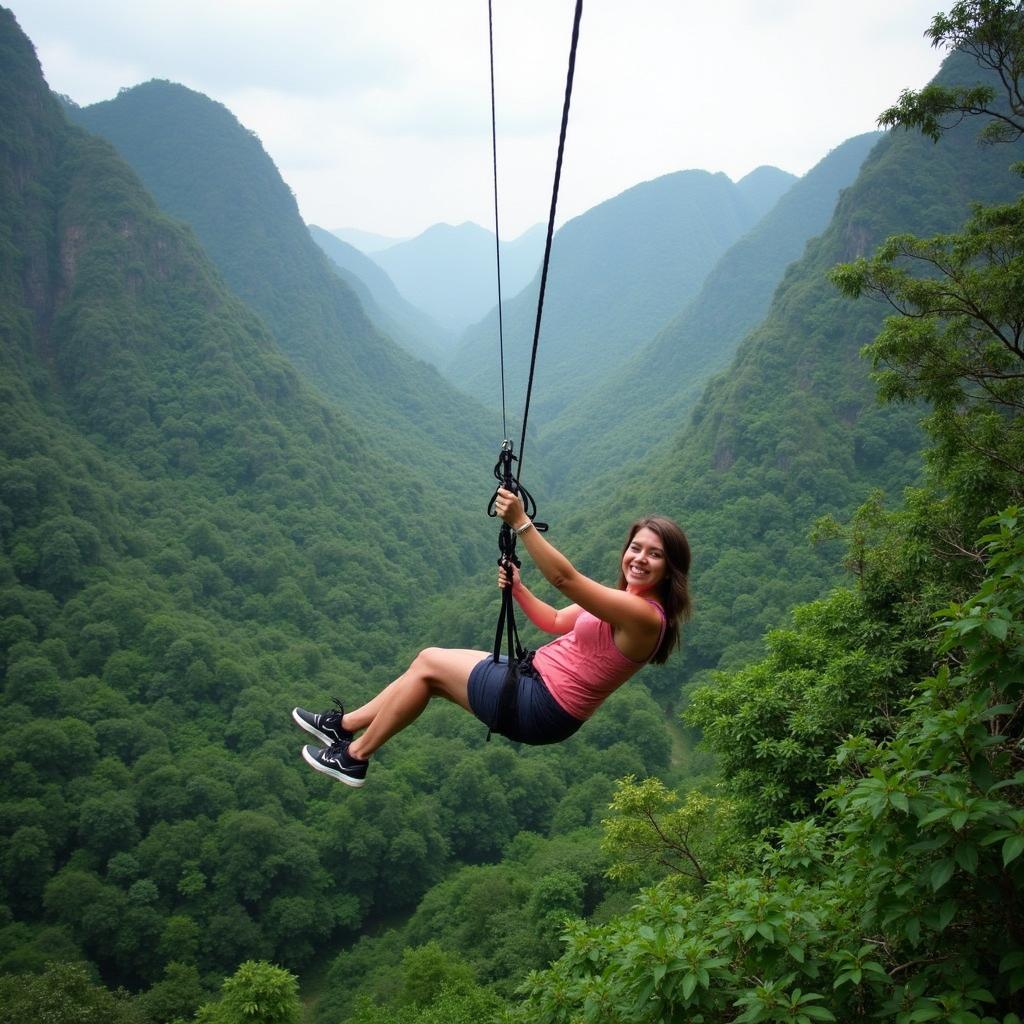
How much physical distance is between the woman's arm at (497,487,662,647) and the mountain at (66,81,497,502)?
87858mm

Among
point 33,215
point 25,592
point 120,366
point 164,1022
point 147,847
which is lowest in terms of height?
point 164,1022

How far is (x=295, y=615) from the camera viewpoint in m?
49.8

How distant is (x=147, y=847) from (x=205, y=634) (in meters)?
14.1

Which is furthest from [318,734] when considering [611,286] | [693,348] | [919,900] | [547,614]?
[611,286]

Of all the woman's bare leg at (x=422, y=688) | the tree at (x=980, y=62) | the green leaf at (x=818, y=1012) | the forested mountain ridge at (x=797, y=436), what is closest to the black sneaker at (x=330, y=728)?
the woman's bare leg at (x=422, y=688)

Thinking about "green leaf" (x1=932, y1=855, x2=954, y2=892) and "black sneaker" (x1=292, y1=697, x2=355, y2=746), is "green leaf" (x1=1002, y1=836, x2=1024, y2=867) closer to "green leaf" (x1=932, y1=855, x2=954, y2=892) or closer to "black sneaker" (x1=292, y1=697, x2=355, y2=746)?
"green leaf" (x1=932, y1=855, x2=954, y2=892)

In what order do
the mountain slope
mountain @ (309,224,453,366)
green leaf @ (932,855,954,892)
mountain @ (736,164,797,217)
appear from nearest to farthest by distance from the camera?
green leaf @ (932,855,954,892), the mountain slope, mountain @ (309,224,453,366), mountain @ (736,164,797,217)

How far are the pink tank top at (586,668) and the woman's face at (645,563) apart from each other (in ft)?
0.33

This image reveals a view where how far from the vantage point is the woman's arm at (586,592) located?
88.8 inches

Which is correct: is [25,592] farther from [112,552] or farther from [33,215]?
[33,215]

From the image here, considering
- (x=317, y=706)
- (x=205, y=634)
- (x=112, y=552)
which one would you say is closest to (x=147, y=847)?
(x=317, y=706)

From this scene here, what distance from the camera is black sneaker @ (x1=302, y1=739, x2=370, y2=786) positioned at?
3.19 meters

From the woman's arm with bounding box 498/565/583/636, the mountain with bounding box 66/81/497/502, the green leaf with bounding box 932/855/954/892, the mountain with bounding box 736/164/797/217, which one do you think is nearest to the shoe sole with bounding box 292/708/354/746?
the woman's arm with bounding box 498/565/583/636

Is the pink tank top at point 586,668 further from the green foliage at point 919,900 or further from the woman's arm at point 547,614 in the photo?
the green foliage at point 919,900
